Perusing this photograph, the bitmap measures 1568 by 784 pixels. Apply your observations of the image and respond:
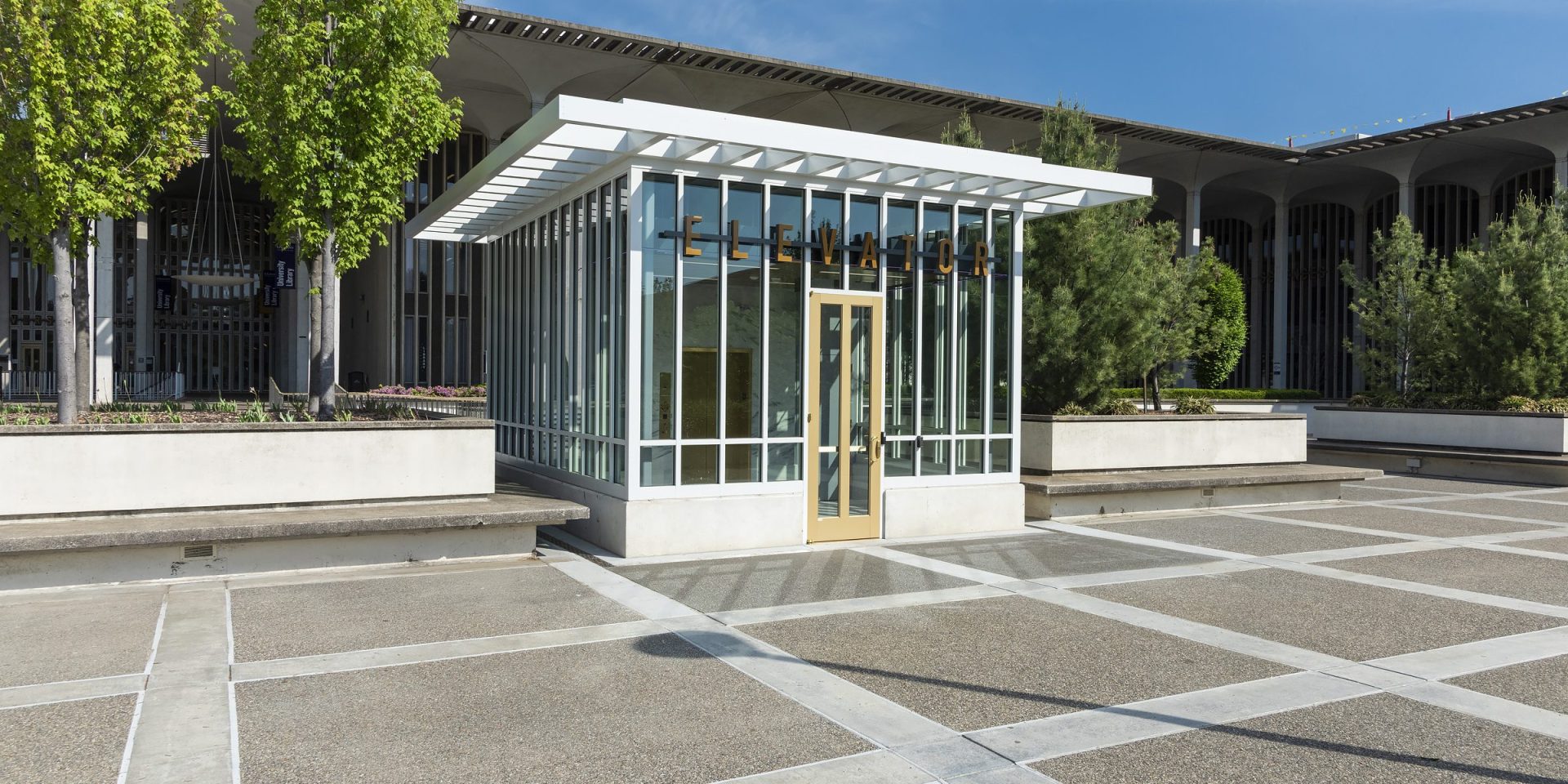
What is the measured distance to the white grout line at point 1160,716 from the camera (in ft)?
16.9

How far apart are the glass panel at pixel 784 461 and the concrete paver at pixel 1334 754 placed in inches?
255

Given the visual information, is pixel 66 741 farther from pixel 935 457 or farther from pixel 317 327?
pixel 317 327

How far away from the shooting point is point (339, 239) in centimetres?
1330

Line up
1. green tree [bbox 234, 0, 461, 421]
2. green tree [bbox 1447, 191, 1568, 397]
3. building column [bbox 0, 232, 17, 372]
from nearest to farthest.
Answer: green tree [bbox 234, 0, 461, 421], green tree [bbox 1447, 191, 1568, 397], building column [bbox 0, 232, 17, 372]

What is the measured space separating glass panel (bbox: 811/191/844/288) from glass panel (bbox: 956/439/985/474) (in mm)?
2516

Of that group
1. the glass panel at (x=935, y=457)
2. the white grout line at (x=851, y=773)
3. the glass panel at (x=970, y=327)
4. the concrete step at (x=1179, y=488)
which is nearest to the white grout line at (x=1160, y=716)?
the white grout line at (x=851, y=773)

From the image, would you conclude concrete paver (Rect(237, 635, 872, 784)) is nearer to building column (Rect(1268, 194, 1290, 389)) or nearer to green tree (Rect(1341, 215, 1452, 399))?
green tree (Rect(1341, 215, 1452, 399))

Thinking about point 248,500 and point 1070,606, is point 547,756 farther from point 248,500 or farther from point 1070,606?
point 248,500

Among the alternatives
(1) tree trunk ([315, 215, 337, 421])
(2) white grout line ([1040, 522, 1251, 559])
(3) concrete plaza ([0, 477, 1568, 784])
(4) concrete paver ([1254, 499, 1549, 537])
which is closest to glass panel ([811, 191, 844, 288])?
(3) concrete plaza ([0, 477, 1568, 784])

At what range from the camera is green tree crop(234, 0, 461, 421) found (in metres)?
12.9

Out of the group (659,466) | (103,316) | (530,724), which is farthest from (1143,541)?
(103,316)

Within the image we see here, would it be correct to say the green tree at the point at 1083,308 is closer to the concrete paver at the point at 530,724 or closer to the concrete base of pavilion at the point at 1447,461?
the concrete base of pavilion at the point at 1447,461

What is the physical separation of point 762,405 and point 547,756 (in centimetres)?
664

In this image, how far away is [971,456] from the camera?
12812mm
